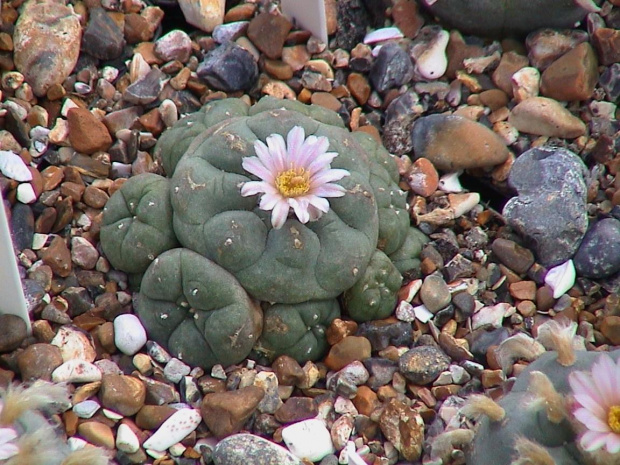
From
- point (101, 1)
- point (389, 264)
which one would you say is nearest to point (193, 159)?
point (389, 264)

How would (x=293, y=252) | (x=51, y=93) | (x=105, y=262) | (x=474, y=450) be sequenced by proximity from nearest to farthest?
(x=474, y=450)
(x=293, y=252)
(x=105, y=262)
(x=51, y=93)

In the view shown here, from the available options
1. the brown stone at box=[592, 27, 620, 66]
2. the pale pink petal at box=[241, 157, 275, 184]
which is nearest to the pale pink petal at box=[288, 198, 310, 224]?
the pale pink petal at box=[241, 157, 275, 184]

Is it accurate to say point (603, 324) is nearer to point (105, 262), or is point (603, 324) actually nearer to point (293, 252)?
point (293, 252)

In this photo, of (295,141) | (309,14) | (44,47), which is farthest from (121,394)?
(309,14)

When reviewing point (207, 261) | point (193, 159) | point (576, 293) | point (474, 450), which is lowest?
point (576, 293)

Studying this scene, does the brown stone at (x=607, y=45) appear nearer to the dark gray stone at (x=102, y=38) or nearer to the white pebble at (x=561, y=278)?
the white pebble at (x=561, y=278)

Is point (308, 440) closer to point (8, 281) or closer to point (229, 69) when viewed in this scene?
point (8, 281)

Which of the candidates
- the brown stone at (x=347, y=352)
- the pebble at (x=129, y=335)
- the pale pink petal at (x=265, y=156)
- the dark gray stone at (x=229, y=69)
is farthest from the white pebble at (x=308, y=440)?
the dark gray stone at (x=229, y=69)
